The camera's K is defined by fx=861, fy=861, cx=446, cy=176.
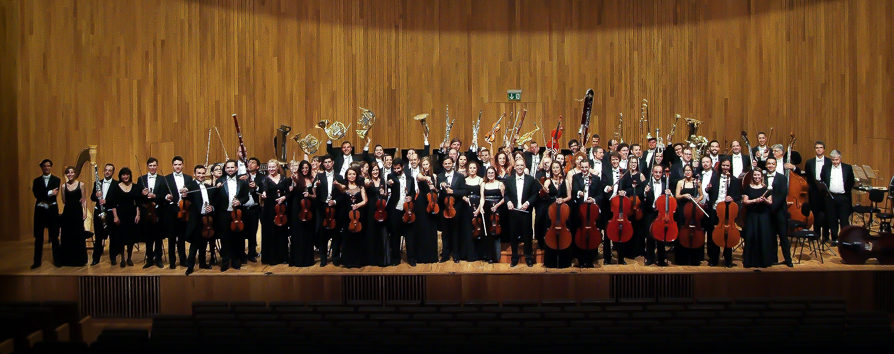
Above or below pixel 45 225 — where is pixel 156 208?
above

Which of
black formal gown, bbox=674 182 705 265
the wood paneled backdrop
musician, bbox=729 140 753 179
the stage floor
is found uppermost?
the wood paneled backdrop

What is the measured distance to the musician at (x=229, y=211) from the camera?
745 cm

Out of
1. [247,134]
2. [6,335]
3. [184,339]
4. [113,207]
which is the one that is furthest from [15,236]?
[184,339]

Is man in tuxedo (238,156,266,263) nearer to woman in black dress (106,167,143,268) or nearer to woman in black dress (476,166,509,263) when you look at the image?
woman in black dress (106,167,143,268)

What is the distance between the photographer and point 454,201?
7613mm

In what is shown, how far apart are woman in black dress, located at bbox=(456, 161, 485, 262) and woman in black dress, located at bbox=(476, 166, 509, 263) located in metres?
0.07

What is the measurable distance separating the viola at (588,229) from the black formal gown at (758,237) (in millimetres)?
1295

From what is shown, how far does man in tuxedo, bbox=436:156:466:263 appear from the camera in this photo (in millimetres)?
7547

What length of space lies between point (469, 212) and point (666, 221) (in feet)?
5.57

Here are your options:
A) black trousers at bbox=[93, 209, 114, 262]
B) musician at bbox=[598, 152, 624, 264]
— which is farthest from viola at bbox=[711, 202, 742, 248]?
black trousers at bbox=[93, 209, 114, 262]

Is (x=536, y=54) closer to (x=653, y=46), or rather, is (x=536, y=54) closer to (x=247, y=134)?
(x=653, y=46)

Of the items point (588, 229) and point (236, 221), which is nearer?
point (588, 229)

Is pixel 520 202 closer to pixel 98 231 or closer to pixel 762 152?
pixel 762 152

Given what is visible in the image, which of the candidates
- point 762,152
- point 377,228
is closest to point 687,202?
point 762,152
